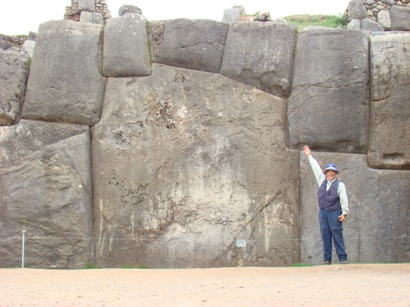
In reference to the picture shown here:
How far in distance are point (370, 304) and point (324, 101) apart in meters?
3.87

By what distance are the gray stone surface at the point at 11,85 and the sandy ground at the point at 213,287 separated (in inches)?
77.0

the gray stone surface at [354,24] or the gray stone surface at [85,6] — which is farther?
the gray stone surface at [85,6]

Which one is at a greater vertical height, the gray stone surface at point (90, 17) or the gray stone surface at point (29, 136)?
the gray stone surface at point (90, 17)

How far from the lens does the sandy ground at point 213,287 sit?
5.18 meters

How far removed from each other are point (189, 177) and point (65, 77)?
192 centimetres

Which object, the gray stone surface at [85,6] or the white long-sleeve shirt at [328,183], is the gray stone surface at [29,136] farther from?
the gray stone surface at [85,6]

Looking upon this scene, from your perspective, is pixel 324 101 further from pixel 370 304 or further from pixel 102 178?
pixel 370 304

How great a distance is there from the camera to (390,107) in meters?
8.46

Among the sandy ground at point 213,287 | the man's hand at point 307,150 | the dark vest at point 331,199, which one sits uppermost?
the man's hand at point 307,150

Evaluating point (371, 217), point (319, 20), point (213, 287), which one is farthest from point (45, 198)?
point (319, 20)

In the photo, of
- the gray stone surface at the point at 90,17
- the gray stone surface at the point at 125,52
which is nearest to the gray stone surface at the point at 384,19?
the gray stone surface at the point at 90,17

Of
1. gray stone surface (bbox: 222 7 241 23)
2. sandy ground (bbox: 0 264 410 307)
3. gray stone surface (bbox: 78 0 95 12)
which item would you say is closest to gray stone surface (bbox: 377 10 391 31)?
gray stone surface (bbox: 222 7 241 23)

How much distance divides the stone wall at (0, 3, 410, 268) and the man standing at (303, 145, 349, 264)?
57cm

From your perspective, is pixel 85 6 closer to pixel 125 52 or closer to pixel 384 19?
pixel 384 19
